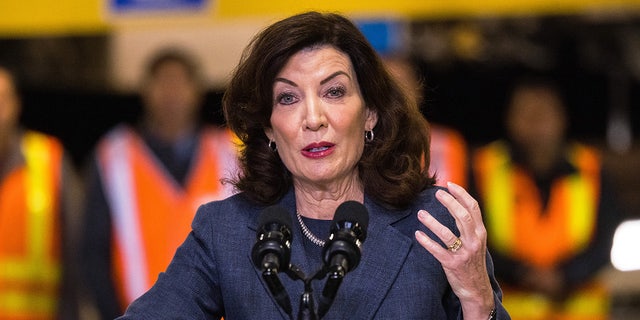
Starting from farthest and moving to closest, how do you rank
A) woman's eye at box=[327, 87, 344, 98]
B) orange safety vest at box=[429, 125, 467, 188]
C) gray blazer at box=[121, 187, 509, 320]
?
orange safety vest at box=[429, 125, 467, 188] → woman's eye at box=[327, 87, 344, 98] → gray blazer at box=[121, 187, 509, 320]

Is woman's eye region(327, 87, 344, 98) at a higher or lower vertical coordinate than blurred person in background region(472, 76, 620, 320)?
higher

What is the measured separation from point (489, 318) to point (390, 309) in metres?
0.25

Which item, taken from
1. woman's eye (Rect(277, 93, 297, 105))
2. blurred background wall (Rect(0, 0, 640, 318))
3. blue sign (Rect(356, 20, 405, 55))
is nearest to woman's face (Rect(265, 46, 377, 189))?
woman's eye (Rect(277, 93, 297, 105))

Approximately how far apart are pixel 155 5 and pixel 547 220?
7.46 ft

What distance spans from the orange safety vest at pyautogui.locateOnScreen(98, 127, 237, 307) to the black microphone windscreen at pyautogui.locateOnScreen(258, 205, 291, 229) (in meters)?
2.96

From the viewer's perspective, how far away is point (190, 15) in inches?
259

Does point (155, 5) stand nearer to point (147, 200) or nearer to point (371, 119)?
point (147, 200)

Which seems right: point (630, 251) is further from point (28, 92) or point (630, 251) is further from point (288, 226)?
point (288, 226)

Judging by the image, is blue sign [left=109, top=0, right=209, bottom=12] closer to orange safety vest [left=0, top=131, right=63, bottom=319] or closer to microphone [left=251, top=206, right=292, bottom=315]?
orange safety vest [left=0, top=131, right=63, bottom=319]

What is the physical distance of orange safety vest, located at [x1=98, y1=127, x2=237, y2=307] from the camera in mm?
6070

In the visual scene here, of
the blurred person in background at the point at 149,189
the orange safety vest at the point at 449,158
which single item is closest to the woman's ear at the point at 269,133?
the blurred person in background at the point at 149,189

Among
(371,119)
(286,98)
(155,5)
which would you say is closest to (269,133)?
(286,98)

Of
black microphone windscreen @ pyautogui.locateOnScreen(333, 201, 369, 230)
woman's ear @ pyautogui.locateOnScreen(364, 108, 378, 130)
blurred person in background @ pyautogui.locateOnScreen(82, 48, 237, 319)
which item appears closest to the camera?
black microphone windscreen @ pyautogui.locateOnScreen(333, 201, 369, 230)

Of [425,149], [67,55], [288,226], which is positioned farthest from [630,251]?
[288,226]
